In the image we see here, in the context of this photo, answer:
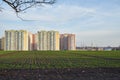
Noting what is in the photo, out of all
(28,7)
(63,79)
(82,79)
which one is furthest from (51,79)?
(28,7)

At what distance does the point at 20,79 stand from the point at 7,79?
29.0 inches

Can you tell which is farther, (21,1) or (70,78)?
(70,78)

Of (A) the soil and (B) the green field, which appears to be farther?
(B) the green field

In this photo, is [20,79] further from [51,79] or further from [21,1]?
[21,1]

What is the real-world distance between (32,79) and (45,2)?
14.3ft

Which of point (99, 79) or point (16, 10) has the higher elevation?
point (16, 10)

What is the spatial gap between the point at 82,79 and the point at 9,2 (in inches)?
231

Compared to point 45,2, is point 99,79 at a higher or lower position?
lower

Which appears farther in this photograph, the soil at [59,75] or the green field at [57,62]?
the green field at [57,62]

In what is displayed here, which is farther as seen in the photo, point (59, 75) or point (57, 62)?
point (57, 62)

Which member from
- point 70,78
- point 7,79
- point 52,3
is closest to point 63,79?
point 70,78

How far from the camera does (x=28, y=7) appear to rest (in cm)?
1658

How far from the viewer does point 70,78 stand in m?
17.7

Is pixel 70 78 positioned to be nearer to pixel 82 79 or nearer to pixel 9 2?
pixel 82 79
